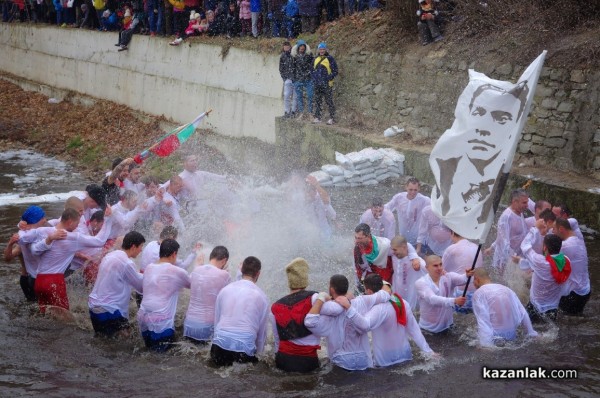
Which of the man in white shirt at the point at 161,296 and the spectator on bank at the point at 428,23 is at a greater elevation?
the spectator on bank at the point at 428,23

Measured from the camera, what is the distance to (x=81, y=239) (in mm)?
9641

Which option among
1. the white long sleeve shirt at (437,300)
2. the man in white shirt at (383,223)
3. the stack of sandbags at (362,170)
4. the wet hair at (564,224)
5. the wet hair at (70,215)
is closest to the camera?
the white long sleeve shirt at (437,300)

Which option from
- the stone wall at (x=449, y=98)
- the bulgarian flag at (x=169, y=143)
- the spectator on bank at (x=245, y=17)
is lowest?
the bulgarian flag at (x=169, y=143)

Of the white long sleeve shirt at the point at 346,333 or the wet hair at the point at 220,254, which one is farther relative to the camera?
the wet hair at the point at 220,254

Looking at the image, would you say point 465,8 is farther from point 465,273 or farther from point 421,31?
point 465,273

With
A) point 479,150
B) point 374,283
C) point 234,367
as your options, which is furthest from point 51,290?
point 479,150

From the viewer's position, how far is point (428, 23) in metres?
17.8

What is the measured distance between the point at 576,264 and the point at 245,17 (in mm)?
14783

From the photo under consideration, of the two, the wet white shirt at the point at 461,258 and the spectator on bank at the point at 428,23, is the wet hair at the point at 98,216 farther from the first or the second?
the spectator on bank at the point at 428,23

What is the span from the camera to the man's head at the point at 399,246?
9070 millimetres

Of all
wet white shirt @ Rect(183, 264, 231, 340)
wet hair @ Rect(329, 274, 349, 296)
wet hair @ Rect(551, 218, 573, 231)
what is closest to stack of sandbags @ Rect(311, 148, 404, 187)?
wet hair @ Rect(551, 218, 573, 231)

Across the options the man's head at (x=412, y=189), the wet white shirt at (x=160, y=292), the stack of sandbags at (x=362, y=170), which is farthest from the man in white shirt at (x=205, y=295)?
the stack of sandbags at (x=362, y=170)

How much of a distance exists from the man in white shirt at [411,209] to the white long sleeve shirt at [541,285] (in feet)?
8.06

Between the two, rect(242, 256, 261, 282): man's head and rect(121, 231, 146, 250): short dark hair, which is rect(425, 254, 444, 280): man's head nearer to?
rect(242, 256, 261, 282): man's head
